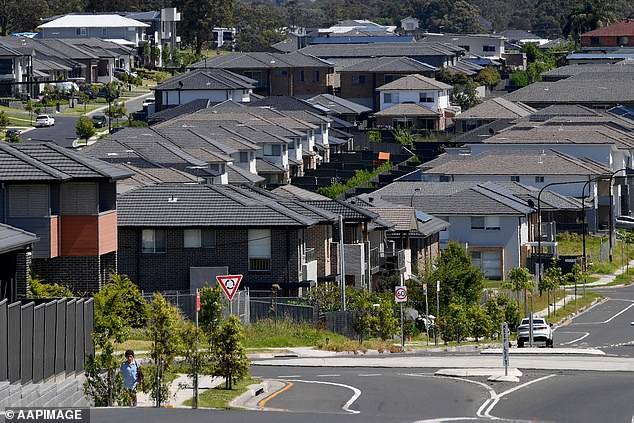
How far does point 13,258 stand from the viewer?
115 ft

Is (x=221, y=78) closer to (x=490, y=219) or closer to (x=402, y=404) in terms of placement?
(x=490, y=219)

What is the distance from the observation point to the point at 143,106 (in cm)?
14588

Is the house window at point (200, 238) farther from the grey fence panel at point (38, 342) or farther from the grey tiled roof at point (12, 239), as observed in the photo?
the grey fence panel at point (38, 342)

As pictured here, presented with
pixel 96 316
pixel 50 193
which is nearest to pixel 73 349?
pixel 96 316

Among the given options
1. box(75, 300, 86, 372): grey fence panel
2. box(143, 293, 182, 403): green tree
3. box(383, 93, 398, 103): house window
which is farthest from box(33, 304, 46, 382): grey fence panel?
box(383, 93, 398, 103): house window

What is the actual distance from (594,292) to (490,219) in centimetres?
895

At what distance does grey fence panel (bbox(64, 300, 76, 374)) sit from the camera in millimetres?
31703

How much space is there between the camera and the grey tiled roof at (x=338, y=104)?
155375mm

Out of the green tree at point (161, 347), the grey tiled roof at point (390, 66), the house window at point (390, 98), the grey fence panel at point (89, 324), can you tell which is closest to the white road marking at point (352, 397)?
the green tree at point (161, 347)

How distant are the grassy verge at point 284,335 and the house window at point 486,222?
42380mm

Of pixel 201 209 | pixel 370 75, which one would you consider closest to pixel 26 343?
pixel 201 209

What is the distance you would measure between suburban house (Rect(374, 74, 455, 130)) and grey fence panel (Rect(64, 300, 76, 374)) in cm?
12224

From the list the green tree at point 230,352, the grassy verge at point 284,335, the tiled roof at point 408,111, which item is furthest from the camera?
the tiled roof at point 408,111

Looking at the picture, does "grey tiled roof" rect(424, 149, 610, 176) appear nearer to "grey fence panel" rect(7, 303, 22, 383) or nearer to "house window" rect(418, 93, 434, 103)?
"house window" rect(418, 93, 434, 103)
